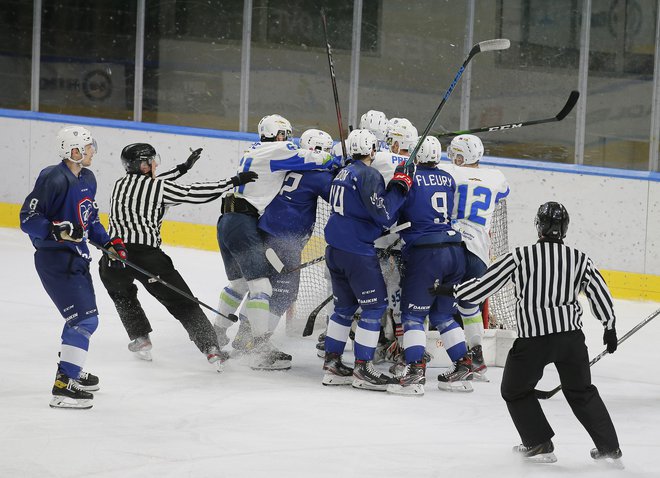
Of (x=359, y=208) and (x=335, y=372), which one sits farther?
(x=335, y=372)

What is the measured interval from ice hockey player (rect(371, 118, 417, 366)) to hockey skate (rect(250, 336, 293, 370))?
517 mm

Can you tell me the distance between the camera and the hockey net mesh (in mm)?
6262

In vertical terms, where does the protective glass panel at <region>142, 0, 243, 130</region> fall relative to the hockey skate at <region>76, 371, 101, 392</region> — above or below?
above

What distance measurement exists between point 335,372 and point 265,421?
28.7 inches

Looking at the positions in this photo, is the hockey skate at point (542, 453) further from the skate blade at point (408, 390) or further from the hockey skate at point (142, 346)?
the hockey skate at point (142, 346)

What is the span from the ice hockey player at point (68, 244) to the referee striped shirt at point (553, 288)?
5.73 ft

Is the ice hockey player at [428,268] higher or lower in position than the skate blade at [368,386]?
higher

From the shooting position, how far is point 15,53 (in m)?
9.85

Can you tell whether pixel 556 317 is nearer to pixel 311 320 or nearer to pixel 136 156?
pixel 311 320

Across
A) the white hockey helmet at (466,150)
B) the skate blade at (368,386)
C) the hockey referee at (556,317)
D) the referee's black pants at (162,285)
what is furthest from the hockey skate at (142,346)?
the hockey referee at (556,317)

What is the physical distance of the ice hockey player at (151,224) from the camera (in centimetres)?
558

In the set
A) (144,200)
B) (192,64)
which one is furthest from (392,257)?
(192,64)

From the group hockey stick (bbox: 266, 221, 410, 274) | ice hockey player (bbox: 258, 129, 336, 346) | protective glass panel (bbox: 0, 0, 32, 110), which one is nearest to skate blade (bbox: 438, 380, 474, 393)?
hockey stick (bbox: 266, 221, 410, 274)

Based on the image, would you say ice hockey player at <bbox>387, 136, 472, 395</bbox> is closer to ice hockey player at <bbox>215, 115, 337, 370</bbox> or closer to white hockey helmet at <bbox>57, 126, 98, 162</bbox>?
ice hockey player at <bbox>215, 115, 337, 370</bbox>
